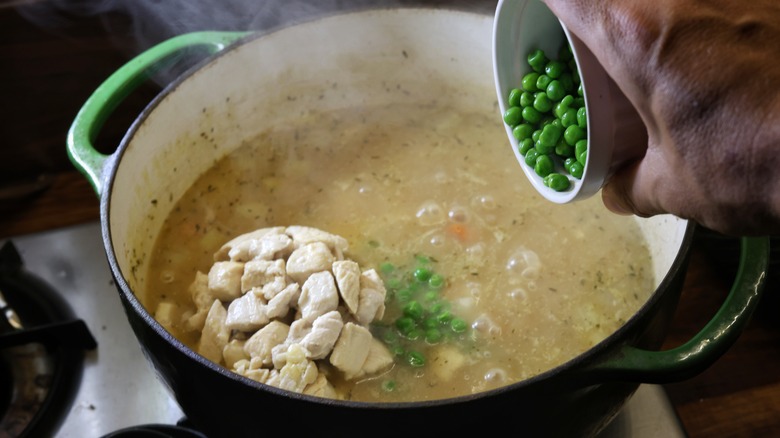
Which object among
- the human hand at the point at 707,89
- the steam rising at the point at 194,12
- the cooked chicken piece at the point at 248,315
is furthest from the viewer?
the steam rising at the point at 194,12

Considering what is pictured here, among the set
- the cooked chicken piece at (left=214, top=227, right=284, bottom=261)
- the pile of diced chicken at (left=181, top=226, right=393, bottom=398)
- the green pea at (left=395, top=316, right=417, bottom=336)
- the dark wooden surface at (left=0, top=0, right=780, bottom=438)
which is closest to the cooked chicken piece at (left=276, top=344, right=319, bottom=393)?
the pile of diced chicken at (left=181, top=226, right=393, bottom=398)

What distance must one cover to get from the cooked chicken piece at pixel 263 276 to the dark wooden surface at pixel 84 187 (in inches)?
27.9

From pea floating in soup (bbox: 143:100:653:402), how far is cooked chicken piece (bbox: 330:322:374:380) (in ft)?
0.08

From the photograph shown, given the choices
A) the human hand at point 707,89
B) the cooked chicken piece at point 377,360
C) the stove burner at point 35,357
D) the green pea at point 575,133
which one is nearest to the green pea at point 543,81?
the green pea at point 575,133

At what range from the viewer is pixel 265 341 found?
1168 millimetres

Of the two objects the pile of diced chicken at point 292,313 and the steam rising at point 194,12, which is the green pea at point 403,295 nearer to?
the pile of diced chicken at point 292,313

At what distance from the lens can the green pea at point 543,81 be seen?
3.56 ft

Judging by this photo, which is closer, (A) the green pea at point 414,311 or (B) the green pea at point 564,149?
(B) the green pea at point 564,149

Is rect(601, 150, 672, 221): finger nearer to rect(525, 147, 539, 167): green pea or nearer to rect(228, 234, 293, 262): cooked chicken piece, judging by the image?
rect(525, 147, 539, 167): green pea

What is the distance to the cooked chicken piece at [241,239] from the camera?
138 cm

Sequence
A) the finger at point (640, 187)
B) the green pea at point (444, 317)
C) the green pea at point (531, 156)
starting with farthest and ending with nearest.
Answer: the green pea at point (444, 317) < the green pea at point (531, 156) < the finger at point (640, 187)

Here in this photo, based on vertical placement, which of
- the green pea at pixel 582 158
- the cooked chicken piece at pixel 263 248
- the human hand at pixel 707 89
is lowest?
the cooked chicken piece at pixel 263 248

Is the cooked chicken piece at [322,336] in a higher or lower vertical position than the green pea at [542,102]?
lower

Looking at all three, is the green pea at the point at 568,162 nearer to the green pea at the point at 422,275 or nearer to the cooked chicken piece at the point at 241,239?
the green pea at the point at 422,275
